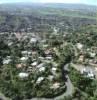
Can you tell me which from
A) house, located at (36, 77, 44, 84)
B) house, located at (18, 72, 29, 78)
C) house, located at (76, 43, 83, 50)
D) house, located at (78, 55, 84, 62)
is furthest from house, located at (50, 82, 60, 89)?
house, located at (76, 43, 83, 50)

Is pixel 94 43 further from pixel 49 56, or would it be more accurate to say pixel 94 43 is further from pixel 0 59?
pixel 0 59

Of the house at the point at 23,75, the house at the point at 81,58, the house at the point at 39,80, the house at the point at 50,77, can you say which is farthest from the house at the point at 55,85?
the house at the point at 81,58

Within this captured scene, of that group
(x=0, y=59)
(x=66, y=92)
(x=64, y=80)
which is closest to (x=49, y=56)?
(x=0, y=59)

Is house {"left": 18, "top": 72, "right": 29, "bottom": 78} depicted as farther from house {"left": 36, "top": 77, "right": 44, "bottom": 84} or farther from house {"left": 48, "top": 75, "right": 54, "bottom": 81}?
house {"left": 48, "top": 75, "right": 54, "bottom": 81}

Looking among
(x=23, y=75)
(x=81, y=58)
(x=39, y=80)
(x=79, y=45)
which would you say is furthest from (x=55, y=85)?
(x=79, y=45)

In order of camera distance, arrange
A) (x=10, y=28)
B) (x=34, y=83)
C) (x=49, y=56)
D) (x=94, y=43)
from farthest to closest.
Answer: (x=10, y=28) < (x=94, y=43) < (x=49, y=56) < (x=34, y=83)

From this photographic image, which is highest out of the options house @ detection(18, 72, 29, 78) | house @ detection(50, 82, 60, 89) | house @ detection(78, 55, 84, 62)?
house @ detection(50, 82, 60, 89)

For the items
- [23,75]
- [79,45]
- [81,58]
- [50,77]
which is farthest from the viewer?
[79,45]

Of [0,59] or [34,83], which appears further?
[0,59]

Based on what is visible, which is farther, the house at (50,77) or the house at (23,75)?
the house at (23,75)

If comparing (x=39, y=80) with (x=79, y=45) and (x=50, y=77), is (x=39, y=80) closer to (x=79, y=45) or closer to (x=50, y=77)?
(x=50, y=77)

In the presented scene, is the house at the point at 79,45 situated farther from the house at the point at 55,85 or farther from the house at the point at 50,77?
the house at the point at 55,85
